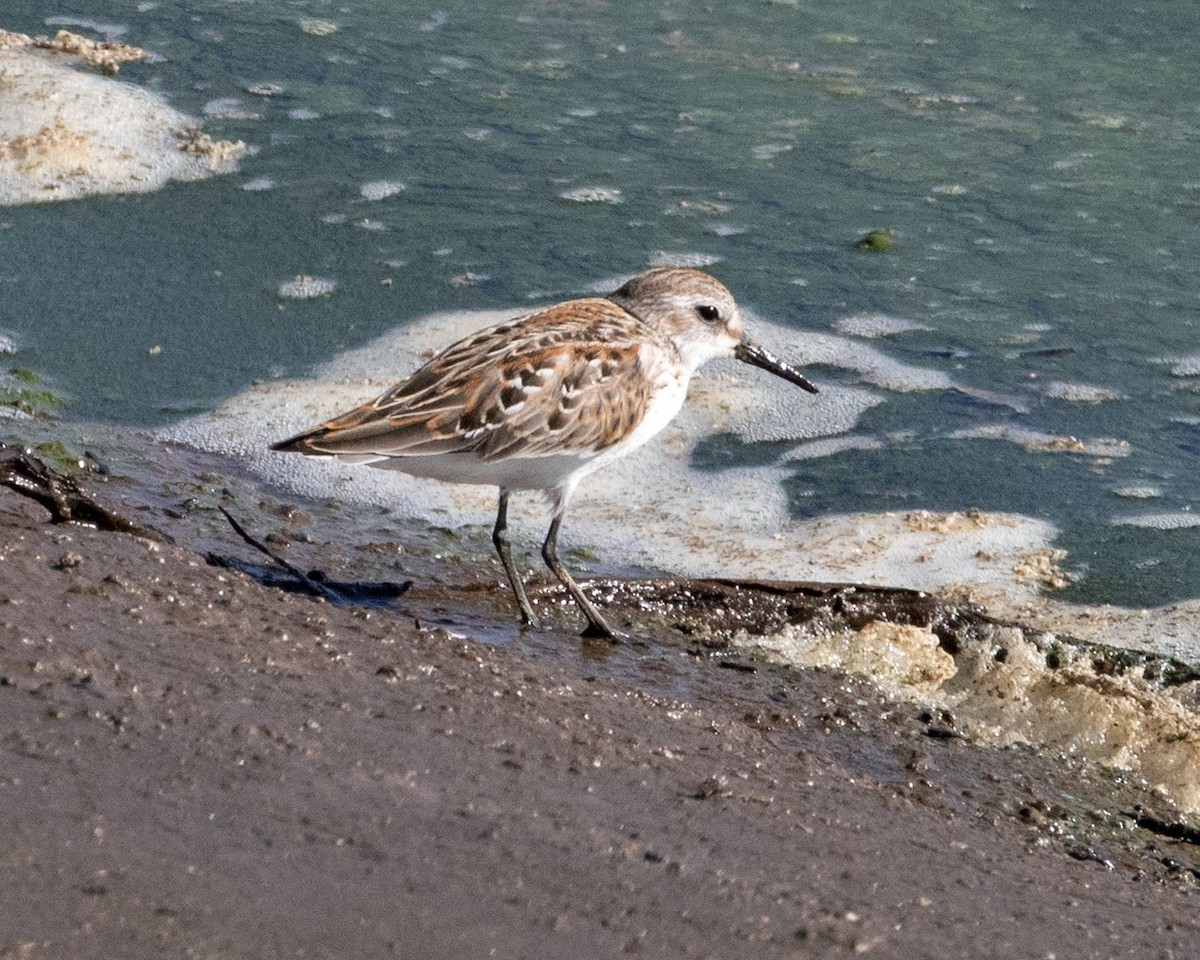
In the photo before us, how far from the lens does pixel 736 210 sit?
7477mm

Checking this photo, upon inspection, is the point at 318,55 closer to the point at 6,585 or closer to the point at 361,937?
the point at 6,585

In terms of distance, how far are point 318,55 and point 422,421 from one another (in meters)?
4.85

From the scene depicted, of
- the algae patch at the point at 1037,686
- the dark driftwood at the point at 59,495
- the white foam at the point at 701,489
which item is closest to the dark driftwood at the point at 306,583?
the dark driftwood at the point at 59,495

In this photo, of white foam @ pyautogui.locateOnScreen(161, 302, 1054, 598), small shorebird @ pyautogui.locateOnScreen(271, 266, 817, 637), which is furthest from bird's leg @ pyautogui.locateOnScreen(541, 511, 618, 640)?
white foam @ pyautogui.locateOnScreen(161, 302, 1054, 598)

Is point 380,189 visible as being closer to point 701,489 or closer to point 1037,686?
point 701,489

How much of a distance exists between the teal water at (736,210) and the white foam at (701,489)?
0.13 meters

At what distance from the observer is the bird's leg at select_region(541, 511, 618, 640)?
4.54m

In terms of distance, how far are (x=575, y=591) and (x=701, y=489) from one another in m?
1.23

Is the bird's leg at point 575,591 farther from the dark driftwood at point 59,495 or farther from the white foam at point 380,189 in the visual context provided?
the white foam at point 380,189

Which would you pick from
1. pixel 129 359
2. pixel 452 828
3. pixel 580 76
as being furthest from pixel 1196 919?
pixel 580 76

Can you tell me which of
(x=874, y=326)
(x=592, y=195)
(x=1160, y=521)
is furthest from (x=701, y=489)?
(x=592, y=195)

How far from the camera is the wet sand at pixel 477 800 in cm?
245

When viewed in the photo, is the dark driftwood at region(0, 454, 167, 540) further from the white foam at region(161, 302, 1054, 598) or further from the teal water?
the teal water

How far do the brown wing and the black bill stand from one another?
2.32ft
